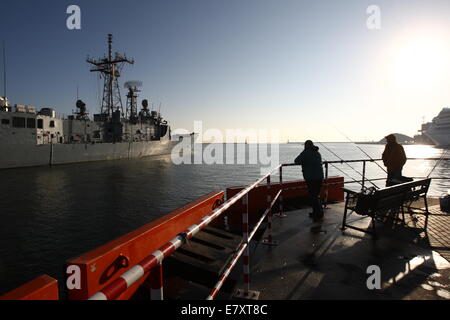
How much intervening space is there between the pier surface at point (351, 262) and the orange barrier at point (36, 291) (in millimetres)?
2263

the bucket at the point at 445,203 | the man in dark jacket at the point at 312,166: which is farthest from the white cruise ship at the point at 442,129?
the man in dark jacket at the point at 312,166

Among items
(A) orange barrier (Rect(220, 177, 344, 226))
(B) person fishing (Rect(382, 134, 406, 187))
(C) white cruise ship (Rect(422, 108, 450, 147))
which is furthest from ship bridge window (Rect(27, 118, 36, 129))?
(C) white cruise ship (Rect(422, 108, 450, 147))

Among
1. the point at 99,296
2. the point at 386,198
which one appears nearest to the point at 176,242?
the point at 99,296

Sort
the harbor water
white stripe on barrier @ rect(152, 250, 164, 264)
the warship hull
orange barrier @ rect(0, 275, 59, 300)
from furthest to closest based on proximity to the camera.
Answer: the warship hull
the harbor water
orange barrier @ rect(0, 275, 59, 300)
white stripe on barrier @ rect(152, 250, 164, 264)

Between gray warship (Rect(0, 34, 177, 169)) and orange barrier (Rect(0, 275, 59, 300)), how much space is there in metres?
34.7

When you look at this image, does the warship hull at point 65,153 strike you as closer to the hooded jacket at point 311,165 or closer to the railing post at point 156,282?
Answer: the hooded jacket at point 311,165

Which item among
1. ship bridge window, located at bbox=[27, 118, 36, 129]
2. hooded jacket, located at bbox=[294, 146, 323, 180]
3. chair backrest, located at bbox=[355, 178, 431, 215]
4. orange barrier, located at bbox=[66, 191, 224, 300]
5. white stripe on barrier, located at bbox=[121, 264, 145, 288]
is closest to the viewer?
white stripe on barrier, located at bbox=[121, 264, 145, 288]

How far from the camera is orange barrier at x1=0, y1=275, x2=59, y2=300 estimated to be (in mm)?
1962

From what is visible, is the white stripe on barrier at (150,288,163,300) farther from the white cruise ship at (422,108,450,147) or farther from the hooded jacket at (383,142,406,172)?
the white cruise ship at (422,108,450,147)

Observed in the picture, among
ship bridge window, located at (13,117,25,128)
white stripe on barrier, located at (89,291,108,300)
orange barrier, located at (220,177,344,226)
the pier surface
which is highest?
ship bridge window, located at (13,117,25,128)

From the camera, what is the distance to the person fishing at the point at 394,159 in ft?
20.6

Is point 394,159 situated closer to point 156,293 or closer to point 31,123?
point 156,293

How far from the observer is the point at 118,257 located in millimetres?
3201
